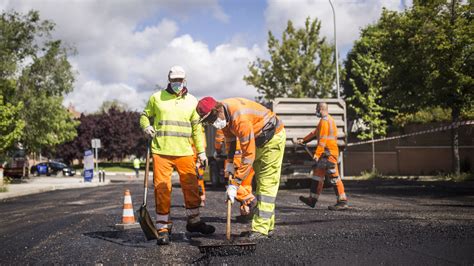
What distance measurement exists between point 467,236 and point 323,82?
24.6 meters

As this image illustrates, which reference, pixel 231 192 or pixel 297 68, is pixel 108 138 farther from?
pixel 231 192

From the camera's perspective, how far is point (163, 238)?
17.9 ft

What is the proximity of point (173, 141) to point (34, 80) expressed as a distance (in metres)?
23.7

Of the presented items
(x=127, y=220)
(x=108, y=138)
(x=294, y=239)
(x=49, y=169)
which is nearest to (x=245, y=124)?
(x=294, y=239)

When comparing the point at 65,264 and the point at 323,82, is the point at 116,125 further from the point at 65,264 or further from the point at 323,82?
the point at 65,264

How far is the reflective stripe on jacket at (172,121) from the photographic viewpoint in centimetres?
582

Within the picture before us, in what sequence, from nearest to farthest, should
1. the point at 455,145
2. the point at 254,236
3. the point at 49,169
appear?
the point at 254,236 → the point at 455,145 → the point at 49,169

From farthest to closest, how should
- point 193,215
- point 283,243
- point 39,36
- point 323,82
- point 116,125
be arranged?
point 116,125 < point 323,82 < point 39,36 < point 193,215 < point 283,243

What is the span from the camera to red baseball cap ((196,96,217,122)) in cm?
554

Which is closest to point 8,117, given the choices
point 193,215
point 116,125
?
point 193,215

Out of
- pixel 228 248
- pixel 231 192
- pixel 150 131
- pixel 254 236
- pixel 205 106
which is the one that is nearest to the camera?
pixel 228 248

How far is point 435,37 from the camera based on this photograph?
1652 cm

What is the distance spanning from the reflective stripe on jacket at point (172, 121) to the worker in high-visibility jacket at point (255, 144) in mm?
362

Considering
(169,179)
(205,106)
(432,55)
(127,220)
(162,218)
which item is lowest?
(127,220)
